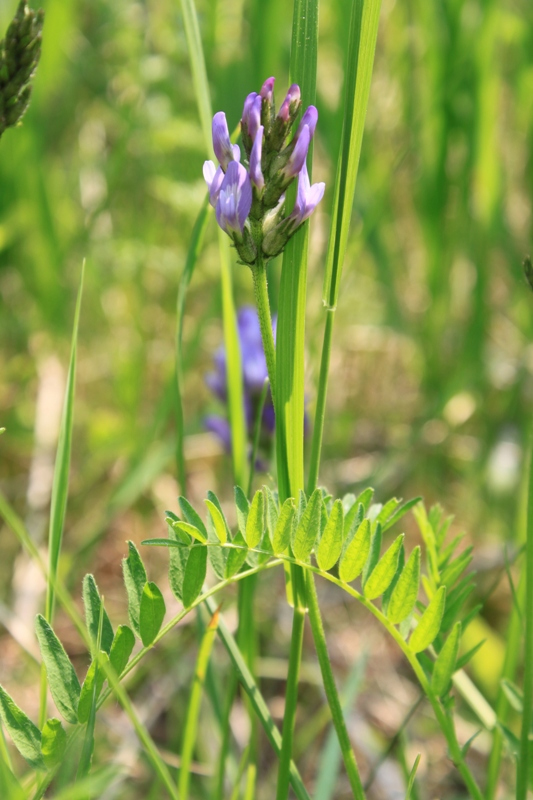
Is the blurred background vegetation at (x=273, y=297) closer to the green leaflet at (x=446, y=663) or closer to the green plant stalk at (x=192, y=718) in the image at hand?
the green plant stalk at (x=192, y=718)

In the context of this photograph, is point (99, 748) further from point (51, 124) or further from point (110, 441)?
point (51, 124)

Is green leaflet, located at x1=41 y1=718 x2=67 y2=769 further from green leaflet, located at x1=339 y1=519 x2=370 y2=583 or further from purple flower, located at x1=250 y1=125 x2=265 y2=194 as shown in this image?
purple flower, located at x1=250 y1=125 x2=265 y2=194

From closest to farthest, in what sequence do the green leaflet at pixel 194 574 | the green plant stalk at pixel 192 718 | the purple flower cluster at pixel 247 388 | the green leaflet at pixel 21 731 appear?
the green leaflet at pixel 21 731, the green leaflet at pixel 194 574, the green plant stalk at pixel 192 718, the purple flower cluster at pixel 247 388

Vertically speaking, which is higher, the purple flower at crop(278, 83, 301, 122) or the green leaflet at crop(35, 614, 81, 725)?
the purple flower at crop(278, 83, 301, 122)

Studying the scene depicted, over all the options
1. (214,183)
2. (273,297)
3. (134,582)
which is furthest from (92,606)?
(273,297)

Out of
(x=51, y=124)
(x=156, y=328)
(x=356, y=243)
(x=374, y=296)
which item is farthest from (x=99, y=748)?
(x=51, y=124)

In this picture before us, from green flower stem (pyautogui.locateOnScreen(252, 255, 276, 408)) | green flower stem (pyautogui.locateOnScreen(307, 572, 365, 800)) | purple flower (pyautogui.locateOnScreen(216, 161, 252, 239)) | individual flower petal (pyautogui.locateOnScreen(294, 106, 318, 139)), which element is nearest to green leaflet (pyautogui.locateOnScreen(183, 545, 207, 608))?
green flower stem (pyautogui.locateOnScreen(307, 572, 365, 800))

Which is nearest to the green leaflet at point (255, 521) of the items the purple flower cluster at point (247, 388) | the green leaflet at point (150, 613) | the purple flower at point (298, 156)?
the green leaflet at point (150, 613)
